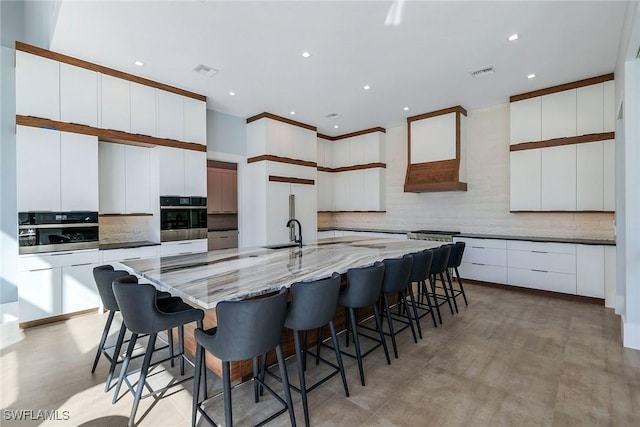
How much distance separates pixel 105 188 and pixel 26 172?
945mm

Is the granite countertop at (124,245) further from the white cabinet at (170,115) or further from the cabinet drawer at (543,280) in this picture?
the cabinet drawer at (543,280)

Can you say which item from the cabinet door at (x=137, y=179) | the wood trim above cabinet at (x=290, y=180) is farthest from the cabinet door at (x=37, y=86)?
the wood trim above cabinet at (x=290, y=180)

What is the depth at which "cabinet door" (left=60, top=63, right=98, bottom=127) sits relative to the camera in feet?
11.9

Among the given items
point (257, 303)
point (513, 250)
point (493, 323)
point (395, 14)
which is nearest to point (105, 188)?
point (257, 303)

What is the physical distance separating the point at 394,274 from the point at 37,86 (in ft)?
14.8

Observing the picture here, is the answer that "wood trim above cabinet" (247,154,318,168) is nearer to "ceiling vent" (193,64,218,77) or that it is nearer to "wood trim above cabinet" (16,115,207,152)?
"wood trim above cabinet" (16,115,207,152)

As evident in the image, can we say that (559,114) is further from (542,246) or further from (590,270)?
Answer: (590,270)

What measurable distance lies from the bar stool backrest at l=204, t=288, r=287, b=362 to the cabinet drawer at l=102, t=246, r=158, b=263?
292 cm

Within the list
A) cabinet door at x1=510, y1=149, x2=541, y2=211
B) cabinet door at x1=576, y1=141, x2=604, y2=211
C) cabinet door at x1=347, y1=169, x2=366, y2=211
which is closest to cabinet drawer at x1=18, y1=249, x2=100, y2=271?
cabinet door at x1=347, y1=169, x2=366, y2=211

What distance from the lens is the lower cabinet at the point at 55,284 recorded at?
133 inches

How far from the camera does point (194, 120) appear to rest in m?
4.79

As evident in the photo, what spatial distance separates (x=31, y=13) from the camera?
3.79m

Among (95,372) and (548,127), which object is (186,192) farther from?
(548,127)

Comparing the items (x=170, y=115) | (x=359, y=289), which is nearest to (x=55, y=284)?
(x=170, y=115)
